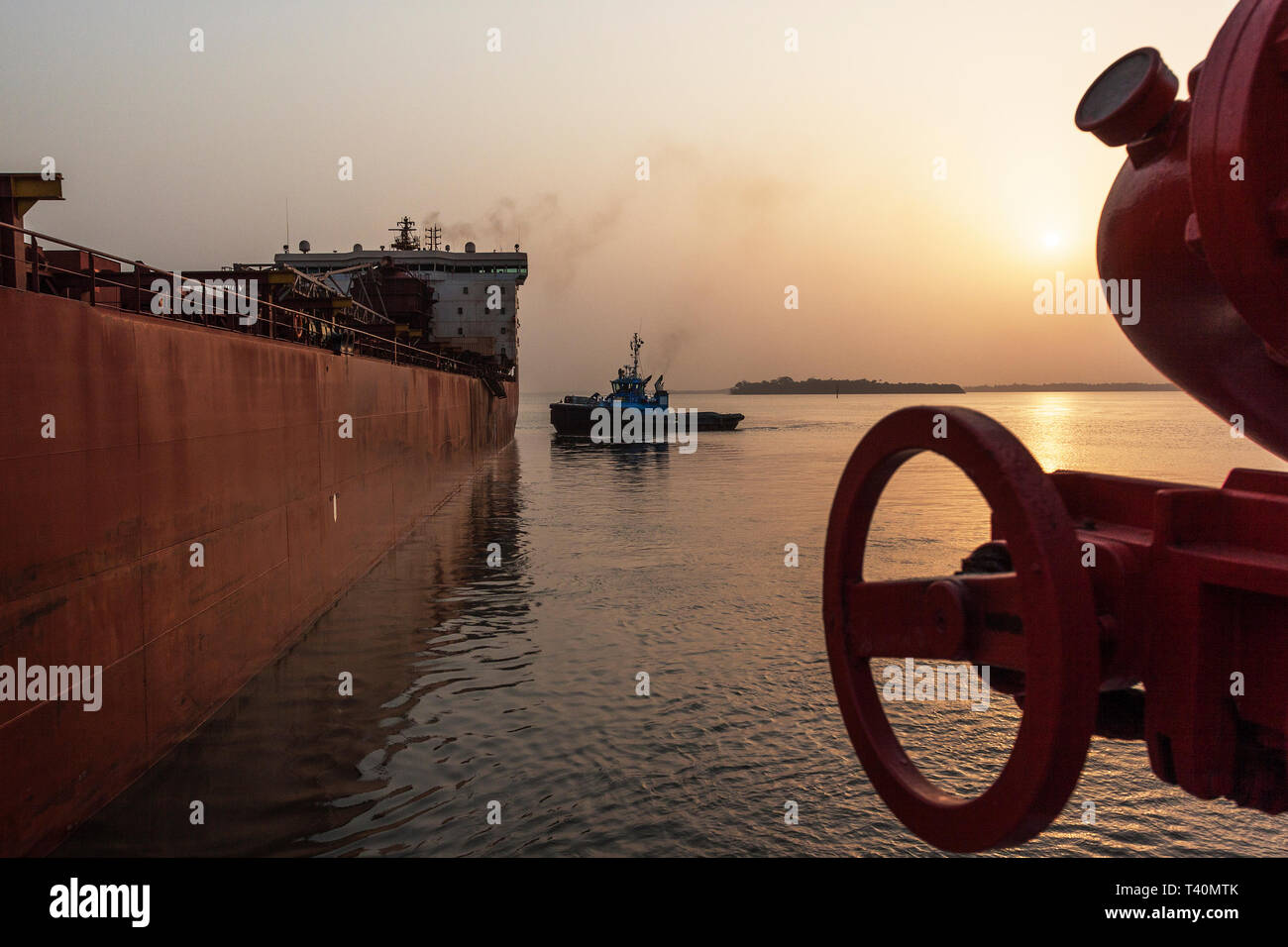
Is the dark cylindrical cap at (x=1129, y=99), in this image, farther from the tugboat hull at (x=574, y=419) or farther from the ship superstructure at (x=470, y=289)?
the tugboat hull at (x=574, y=419)

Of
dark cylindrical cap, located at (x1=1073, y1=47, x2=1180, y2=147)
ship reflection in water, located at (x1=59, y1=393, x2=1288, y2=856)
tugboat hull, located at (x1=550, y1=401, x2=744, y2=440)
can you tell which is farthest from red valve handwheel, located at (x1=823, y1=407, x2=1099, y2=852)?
tugboat hull, located at (x1=550, y1=401, x2=744, y2=440)

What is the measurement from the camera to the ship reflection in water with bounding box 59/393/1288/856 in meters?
6.80

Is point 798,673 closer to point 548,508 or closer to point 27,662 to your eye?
point 27,662

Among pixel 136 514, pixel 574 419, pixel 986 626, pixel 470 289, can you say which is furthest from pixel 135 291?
pixel 574 419

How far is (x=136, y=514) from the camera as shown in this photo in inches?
282

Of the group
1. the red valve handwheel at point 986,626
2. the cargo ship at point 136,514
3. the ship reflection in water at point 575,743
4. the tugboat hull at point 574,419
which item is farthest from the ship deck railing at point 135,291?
the tugboat hull at point 574,419

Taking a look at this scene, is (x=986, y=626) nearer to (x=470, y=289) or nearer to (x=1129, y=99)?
(x=1129, y=99)

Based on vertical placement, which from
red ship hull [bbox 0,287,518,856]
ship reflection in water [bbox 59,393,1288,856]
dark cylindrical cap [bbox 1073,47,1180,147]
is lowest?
ship reflection in water [bbox 59,393,1288,856]

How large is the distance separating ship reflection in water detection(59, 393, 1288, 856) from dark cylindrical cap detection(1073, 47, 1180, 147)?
5.40 meters

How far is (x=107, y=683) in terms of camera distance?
256 inches

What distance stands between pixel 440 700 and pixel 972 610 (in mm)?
8091

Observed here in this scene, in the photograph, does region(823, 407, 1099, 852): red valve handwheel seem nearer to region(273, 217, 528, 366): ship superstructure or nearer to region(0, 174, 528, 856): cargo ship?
region(0, 174, 528, 856): cargo ship

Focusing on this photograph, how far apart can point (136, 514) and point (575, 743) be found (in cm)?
438
